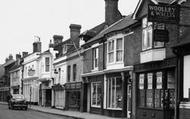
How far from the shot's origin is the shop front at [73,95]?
128 feet

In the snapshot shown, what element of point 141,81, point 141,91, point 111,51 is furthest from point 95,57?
point 141,91

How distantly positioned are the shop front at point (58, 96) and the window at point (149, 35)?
2124 centimetres

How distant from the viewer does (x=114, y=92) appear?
100 feet

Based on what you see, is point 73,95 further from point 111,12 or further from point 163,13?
point 163,13

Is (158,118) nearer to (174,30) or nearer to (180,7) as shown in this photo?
(174,30)

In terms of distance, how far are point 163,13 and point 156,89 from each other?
5.32 metres

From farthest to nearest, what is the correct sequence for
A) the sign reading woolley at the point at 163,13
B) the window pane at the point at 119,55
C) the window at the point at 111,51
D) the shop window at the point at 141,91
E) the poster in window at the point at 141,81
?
the window at the point at 111,51 < the window pane at the point at 119,55 < the poster in window at the point at 141,81 < the shop window at the point at 141,91 < the sign reading woolley at the point at 163,13

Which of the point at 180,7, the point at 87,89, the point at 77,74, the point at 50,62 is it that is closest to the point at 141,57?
the point at 180,7

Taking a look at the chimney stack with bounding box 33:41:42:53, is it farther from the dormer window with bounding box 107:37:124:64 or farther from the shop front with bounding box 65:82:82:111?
the dormer window with bounding box 107:37:124:64

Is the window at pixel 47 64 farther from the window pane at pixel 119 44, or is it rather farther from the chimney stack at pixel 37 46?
the window pane at pixel 119 44

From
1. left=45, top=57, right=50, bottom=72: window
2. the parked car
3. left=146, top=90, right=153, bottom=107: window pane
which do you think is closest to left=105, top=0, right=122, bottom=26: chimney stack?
left=146, top=90, right=153, bottom=107: window pane

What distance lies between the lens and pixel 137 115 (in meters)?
26.0

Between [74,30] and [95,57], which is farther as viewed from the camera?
[74,30]

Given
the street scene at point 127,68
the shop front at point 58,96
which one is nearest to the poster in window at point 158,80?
the street scene at point 127,68
